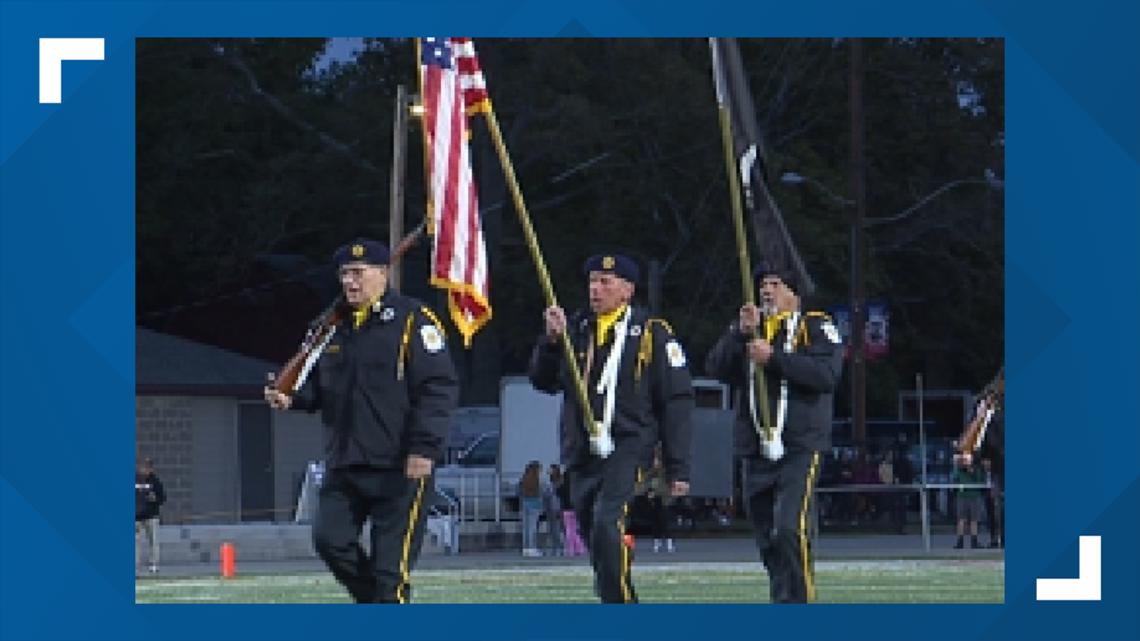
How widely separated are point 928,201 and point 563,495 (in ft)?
66.2

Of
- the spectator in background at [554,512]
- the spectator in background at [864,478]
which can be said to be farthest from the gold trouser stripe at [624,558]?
the spectator in background at [864,478]

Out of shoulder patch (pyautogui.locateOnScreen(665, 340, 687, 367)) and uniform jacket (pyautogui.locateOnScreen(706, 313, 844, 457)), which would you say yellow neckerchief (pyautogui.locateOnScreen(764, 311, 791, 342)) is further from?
shoulder patch (pyautogui.locateOnScreen(665, 340, 687, 367))

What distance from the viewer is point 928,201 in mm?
61500

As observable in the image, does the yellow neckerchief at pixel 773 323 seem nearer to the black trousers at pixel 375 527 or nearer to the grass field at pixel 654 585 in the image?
the black trousers at pixel 375 527

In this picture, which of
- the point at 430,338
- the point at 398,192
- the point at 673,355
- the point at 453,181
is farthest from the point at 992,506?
the point at 430,338

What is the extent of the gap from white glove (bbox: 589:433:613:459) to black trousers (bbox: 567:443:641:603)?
41 millimetres

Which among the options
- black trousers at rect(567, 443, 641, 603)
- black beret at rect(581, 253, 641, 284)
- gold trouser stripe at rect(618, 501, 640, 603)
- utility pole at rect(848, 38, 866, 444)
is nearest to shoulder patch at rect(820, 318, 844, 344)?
black beret at rect(581, 253, 641, 284)

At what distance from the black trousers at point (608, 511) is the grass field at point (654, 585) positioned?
3934 mm

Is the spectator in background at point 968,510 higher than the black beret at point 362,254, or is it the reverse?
the black beret at point 362,254

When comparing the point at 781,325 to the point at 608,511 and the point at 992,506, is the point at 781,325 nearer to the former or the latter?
the point at 608,511

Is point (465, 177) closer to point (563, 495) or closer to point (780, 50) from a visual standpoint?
point (563, 495)

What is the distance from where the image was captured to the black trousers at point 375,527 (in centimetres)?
1773

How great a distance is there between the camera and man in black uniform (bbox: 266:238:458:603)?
17.8m
